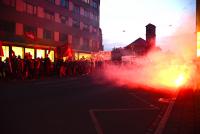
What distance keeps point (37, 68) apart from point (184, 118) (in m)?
15.5

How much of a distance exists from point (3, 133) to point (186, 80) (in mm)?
14213

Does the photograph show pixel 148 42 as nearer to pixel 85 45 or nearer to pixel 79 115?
pixel 85 45

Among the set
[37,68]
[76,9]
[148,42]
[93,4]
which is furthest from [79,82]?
[148,42]

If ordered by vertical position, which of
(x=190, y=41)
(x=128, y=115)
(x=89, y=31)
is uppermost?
(x=89, y=31)

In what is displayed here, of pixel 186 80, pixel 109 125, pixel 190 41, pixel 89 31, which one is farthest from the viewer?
pixel 89 31

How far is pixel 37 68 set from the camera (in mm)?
22094

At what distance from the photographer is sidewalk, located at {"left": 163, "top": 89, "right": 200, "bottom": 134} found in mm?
6859

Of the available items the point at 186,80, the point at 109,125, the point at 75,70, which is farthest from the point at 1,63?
the point at 109,125

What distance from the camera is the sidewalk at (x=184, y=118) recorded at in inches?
270

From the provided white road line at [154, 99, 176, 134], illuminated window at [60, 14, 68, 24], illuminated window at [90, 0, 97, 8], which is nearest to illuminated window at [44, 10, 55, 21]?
illuminated window at [60, 14, 68, 24]

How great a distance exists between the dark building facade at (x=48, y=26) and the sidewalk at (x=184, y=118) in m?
17.7

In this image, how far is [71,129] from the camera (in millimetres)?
6875

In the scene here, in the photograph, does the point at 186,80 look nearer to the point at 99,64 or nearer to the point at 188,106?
the point at 188,106

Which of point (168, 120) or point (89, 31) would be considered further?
point (89, 31)
